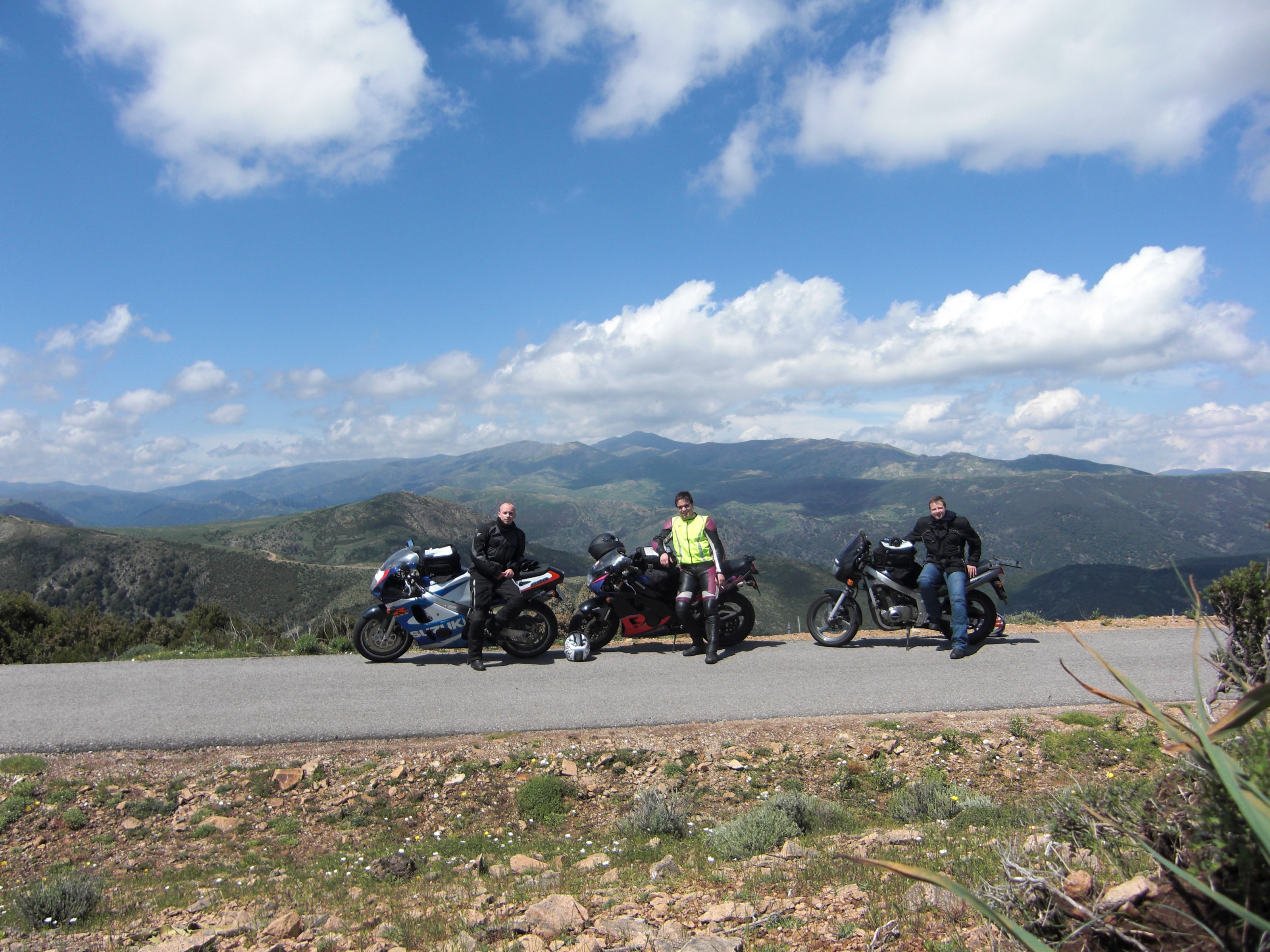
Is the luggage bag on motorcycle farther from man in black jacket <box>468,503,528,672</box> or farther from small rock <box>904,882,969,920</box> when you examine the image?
small rock <box>904,882,969,920</box>

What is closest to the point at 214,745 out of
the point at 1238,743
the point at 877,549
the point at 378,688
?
the point at 378,688

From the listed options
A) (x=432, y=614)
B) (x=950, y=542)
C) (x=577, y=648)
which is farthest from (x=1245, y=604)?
(x=432, y=614)

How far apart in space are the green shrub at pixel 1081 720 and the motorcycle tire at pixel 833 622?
3294mm

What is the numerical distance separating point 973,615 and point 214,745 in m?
8.95

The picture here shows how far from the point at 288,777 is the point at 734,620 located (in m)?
5.91

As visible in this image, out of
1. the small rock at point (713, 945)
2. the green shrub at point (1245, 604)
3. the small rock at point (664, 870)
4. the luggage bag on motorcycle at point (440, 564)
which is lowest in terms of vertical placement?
the small rock at point (664, 870)

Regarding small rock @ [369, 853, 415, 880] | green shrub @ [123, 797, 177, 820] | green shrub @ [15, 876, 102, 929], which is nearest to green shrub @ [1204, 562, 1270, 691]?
small rock @ [369, 853, 415, 880]

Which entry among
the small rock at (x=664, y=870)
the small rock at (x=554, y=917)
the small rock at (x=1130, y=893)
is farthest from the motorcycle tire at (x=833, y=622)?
the small rock at (x=1130, y=893)

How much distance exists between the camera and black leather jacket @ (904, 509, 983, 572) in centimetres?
957

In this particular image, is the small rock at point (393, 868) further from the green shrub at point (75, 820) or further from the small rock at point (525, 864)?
the green shrub at point (75, 820)

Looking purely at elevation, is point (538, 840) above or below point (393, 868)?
below

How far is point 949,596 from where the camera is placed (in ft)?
31.8

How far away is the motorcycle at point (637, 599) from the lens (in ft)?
32.2

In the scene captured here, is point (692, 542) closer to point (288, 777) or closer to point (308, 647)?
point (288, 777)
